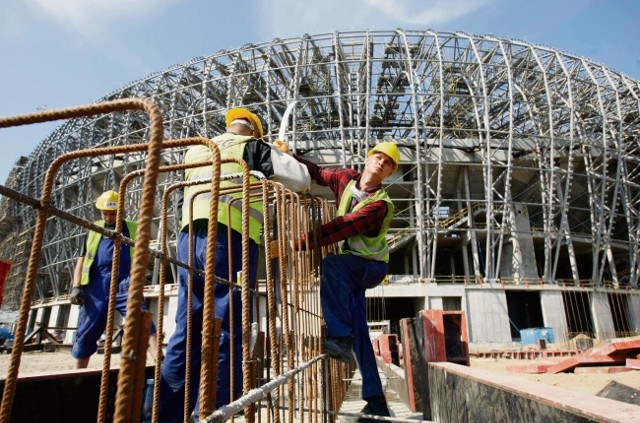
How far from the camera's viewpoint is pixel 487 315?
48.4 ft

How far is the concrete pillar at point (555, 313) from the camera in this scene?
48.4ft

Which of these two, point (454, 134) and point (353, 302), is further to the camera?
point (454, 134)

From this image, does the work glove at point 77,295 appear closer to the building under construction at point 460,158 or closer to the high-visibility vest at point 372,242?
the high-visibility vest at point 372,242

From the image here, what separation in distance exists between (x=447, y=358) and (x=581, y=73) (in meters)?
25.6

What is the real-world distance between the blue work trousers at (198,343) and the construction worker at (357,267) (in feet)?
1.41

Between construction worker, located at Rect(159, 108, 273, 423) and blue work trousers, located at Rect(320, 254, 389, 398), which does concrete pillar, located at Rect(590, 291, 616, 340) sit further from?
construction worker, located at Rect(159, 108, 273, 423)

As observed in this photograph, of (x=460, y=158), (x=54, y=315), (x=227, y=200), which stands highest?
(x=460, y=158)

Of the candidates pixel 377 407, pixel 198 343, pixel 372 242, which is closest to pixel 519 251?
pixel 372 242

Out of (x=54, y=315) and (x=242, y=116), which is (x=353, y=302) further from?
(x=54, y=315)

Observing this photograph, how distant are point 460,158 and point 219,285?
1687 centimetres

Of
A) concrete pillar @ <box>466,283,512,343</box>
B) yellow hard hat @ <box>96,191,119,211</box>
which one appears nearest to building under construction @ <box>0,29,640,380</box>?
concrete pillar @ <box>466,283,512,343</box>

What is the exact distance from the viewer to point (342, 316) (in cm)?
211

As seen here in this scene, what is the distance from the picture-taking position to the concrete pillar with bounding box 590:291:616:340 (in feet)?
50.4

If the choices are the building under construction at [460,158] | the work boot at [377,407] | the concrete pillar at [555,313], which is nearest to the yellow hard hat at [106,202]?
the work boot at [377,407]
